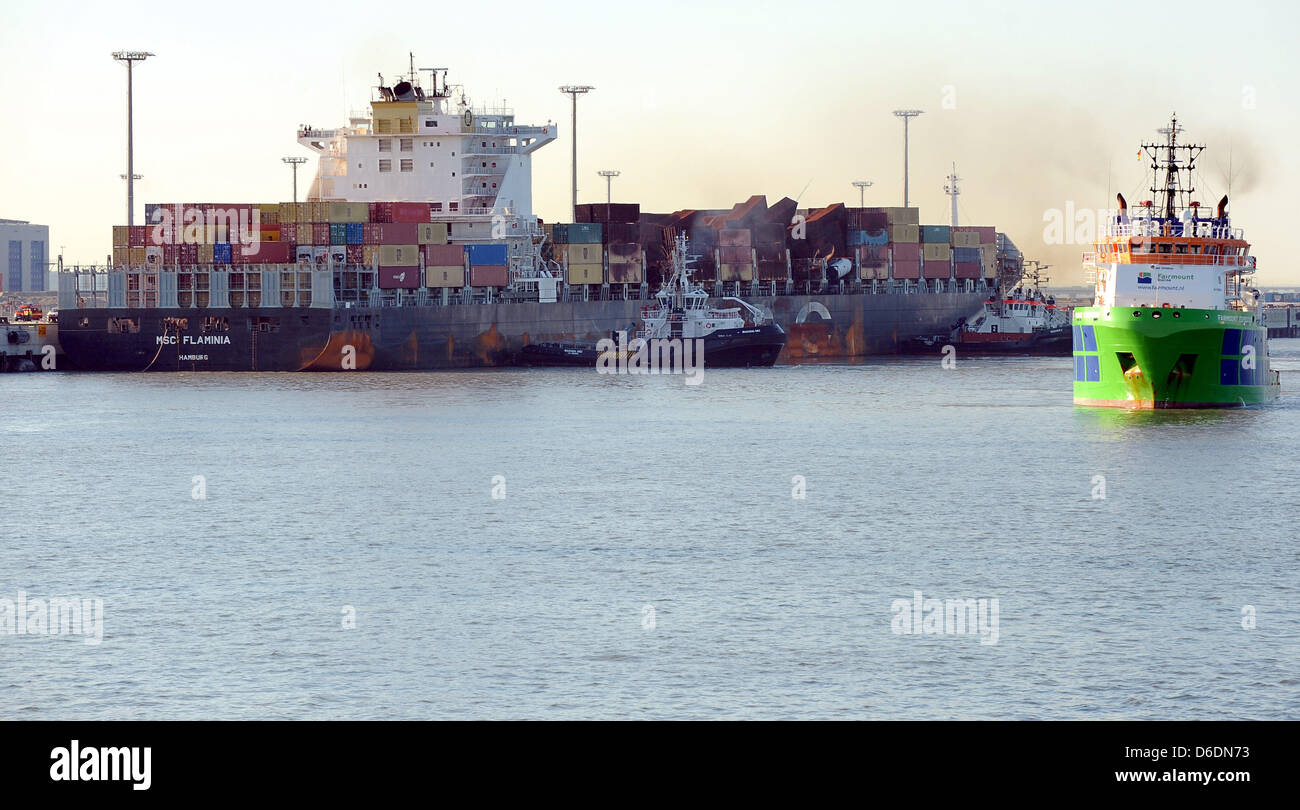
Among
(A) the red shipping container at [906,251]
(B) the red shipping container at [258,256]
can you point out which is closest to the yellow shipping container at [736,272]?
(A) the red shipping container at [906,251]

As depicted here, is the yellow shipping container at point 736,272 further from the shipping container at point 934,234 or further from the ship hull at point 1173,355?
the ship hull at point 1173,355

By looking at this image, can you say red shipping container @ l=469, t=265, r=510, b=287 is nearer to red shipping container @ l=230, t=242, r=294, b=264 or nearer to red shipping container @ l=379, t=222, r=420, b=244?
red shipping container @ l=379, t=222, r=420, b=244

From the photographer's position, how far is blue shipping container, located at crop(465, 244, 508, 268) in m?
100

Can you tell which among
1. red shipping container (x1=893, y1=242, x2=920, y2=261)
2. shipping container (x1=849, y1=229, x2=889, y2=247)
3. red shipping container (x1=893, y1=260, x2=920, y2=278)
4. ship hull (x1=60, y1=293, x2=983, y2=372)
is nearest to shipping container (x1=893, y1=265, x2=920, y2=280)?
red shipping container (x1=893, y1=260, x2=920, y2=278)

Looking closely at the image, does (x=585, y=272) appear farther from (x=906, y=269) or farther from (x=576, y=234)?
(x=906, y=269)

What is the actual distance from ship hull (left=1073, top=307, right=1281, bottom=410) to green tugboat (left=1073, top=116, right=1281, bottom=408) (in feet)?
0.12

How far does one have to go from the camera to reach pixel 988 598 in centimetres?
2945

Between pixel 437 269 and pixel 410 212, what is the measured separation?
12.0 ft

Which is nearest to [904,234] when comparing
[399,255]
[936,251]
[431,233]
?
[936,251]

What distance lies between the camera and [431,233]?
324 ft
